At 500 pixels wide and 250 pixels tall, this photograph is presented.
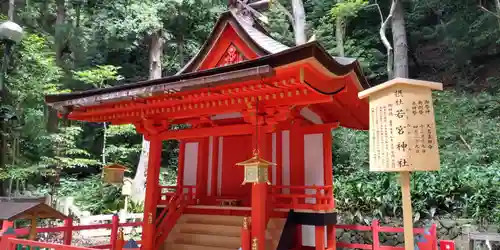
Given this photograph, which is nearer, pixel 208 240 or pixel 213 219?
pixel 208 240

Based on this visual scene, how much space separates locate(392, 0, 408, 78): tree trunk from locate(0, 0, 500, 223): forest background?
130cm

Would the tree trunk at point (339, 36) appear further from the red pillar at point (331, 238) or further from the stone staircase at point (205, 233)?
the stone staircase at point (205, 233)

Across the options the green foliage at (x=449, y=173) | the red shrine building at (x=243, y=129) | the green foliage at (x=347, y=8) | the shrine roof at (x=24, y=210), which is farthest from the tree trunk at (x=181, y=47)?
the shrine roof at (x=24, y=210)

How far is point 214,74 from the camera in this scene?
5246 mm

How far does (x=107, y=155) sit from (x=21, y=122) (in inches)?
183

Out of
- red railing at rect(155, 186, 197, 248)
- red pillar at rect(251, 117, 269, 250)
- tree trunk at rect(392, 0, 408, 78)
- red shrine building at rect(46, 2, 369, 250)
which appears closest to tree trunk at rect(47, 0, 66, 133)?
red shrine building at rect(46, 2, 369, 250)

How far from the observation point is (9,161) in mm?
12539

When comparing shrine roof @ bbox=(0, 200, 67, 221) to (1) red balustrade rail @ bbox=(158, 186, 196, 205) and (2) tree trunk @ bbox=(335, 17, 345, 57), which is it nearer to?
(1) red balustrade rail @ bbox=(158, 186, 196, 205)

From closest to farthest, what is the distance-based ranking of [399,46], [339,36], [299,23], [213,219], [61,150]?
1. [213,219]
2. [61,150]
3. [399,46]
4. [299,23]
5. [339,36]

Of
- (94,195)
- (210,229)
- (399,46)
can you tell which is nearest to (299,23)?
(399,46)

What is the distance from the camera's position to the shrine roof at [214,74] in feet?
14.9

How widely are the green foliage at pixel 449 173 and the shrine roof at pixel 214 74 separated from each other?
4.26 meters

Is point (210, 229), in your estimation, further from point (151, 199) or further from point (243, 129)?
point (243, 129)

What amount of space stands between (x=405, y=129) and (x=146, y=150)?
1379 cm
